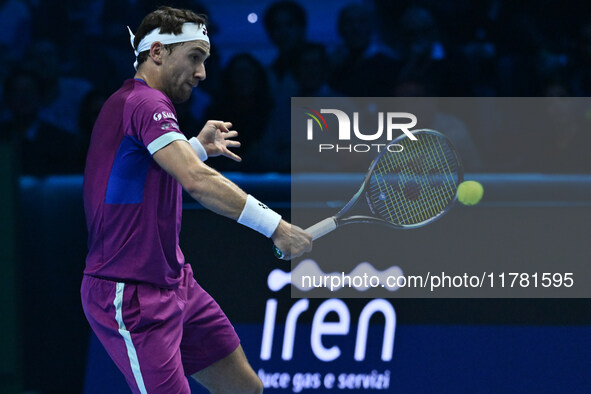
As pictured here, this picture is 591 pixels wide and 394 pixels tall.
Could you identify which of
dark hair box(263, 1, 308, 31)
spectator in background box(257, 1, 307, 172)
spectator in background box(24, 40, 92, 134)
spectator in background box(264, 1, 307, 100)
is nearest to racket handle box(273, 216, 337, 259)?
spectator in background box(257, 1, 307, 172)

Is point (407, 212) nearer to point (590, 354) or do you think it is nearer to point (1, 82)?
point (590, 354)

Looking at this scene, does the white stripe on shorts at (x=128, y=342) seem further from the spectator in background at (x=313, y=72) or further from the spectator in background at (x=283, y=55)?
the spectator in background at (x=313, y=72)

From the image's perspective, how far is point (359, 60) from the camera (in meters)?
4.43

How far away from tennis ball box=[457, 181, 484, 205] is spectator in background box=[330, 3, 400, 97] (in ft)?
2.12

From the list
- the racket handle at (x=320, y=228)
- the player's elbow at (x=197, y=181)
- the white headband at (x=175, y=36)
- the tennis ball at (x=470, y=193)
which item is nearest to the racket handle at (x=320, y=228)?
the racket handle at (x=320, y=228)

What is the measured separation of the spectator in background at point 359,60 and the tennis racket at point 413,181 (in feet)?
1.54

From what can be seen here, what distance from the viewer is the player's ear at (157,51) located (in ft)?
9.27

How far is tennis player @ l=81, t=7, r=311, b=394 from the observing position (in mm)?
2566

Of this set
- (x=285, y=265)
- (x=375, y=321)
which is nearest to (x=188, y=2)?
(x=285, y=265)

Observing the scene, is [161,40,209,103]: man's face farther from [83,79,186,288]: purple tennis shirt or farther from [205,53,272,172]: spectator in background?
[205,53,272,172]: spectator in background

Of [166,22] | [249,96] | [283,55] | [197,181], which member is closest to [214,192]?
[197,181]

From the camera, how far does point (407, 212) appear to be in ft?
12.8

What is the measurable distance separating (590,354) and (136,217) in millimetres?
2458

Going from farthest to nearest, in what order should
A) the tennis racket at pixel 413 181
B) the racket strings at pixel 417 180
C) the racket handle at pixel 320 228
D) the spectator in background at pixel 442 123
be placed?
1. the spectator in background at pixel 442 123
2. the racket strings at pixel 417 180
3. the tennis racket at pixel 413 181
4. the racket handle at pixel 320 228
